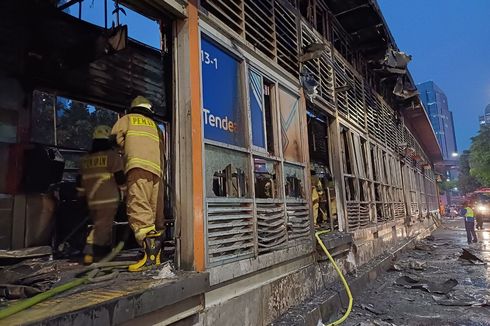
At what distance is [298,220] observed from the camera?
15.8 feet

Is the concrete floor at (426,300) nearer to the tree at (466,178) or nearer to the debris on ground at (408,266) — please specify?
the debris on ground at (408,266)

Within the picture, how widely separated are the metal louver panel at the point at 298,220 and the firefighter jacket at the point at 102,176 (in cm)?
223

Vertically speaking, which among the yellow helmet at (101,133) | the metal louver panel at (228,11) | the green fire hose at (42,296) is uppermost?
the metal louver panel at (228,11)

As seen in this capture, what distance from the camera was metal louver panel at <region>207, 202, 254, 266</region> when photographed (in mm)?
3133

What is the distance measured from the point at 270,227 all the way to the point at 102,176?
2.16 metres

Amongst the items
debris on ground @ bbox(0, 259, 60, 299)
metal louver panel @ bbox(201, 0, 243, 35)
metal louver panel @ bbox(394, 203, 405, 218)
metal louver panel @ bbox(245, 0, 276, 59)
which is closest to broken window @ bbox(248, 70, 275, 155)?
metal louver panel @ bbox(245, 0, 276, 59)

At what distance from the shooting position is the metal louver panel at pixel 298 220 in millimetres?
4574

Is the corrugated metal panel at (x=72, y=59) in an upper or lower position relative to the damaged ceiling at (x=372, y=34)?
lower

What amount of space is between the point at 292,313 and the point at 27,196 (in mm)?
3461

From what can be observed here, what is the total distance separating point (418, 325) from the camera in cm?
447

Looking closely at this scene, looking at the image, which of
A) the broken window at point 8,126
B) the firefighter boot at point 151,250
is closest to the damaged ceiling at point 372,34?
the broken window at point 8,126

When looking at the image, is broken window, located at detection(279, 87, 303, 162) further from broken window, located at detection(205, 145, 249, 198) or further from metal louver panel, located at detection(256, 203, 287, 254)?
broken window, located at detection(205, 145, 249, 198)

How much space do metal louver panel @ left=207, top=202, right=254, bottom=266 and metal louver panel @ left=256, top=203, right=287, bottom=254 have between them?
197 millimetres

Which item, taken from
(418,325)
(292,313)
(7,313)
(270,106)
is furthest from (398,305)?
(7,313)
